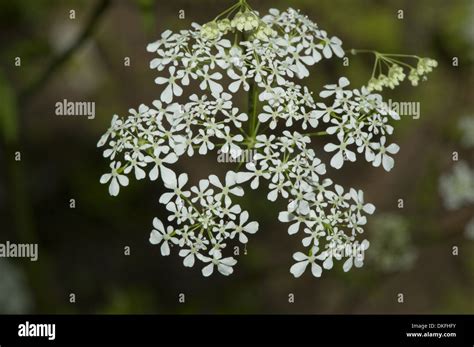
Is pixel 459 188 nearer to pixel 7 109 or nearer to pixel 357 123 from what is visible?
pixel 357 123

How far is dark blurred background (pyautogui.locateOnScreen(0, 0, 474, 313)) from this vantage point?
5.25 m

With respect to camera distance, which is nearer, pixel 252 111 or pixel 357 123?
pixel 357 123

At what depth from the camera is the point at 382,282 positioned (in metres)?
5.43

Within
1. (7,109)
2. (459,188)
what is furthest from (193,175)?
(7,109)

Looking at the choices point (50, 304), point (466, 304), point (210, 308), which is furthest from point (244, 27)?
point (466, 304)

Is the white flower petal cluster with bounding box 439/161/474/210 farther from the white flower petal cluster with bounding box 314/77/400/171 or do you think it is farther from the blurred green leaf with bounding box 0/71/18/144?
the blurred green leaf with bounding box 0/71/18/144

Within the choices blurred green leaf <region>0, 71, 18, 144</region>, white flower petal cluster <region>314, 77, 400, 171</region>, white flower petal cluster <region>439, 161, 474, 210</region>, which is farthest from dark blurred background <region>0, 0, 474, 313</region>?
white flower petal cluster <region>314, 77, 400, 171</region>

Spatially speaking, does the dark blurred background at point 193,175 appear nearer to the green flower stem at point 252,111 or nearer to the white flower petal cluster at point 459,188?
the white flower petal cluster at point 459,188

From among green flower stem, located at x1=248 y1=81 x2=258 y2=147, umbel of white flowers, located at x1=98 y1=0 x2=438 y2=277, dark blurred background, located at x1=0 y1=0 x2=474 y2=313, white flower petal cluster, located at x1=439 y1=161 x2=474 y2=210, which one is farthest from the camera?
dark blurred background, located at x1=0 y1=0 x2=474 y2=313

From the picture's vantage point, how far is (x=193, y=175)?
5586 mm

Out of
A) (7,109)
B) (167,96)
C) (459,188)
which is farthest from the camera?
(459,188)

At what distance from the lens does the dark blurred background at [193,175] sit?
5.25m
